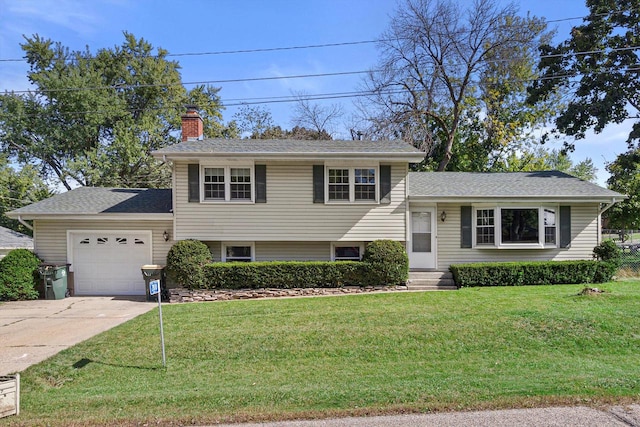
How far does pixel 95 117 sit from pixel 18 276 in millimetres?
19843

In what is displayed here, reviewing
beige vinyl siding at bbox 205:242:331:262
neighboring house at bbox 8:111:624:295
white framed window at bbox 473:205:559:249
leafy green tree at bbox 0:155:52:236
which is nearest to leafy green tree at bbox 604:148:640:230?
white framed window at bbox 473:205:559:249

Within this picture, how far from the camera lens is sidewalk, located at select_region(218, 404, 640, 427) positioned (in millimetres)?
4141

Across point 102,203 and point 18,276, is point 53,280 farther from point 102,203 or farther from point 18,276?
point 102,203

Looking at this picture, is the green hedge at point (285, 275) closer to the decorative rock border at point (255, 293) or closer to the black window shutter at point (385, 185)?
the decorative rock border at point (255, 293)

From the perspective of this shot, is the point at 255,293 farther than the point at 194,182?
No

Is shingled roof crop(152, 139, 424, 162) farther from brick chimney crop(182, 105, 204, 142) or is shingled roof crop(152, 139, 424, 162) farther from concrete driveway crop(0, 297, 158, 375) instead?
concrete driveway crop(0, 297, 158, 375)

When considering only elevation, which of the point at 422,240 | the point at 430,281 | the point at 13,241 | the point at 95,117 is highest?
the point at 95,117

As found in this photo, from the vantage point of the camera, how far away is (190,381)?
18.4 ft

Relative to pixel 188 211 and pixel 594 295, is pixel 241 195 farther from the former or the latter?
pixel 594 295

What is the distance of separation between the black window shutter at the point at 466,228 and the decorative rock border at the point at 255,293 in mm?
2995

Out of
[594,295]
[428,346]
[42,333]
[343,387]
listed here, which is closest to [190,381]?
[343,387]

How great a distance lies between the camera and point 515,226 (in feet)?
45.6

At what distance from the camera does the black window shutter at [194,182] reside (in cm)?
1313

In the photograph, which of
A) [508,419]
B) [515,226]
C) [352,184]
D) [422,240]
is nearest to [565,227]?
[515,226]
